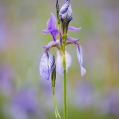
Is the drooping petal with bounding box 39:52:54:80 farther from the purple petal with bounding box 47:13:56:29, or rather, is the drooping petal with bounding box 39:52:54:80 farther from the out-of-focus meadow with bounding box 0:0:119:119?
the out-of-focus meadow with bounding box 0:0:119:119

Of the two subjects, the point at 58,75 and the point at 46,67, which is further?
the point at 58,75

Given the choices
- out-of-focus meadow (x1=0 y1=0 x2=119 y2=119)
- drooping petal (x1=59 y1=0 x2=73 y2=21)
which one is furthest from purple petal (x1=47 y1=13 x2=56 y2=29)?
out-of-focus meadow (x1=0 y1=0 x2=119 y2=119)

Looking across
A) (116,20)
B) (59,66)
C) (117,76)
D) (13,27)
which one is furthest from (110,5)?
(59,66)

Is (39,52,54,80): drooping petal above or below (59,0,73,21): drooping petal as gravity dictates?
below

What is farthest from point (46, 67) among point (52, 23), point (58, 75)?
point (58, 75)

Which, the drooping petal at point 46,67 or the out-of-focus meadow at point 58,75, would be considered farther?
the out-of-focus meadow at point 58,75

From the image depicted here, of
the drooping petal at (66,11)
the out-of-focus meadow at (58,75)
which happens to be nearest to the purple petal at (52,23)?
the drooping petal at (66,11)

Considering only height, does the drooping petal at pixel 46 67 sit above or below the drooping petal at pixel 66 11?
below

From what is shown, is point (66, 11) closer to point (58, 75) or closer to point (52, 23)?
point (52, 23)

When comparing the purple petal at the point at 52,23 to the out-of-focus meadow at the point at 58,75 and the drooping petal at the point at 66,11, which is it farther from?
the out-of-focus meadow at the point at 58,75
